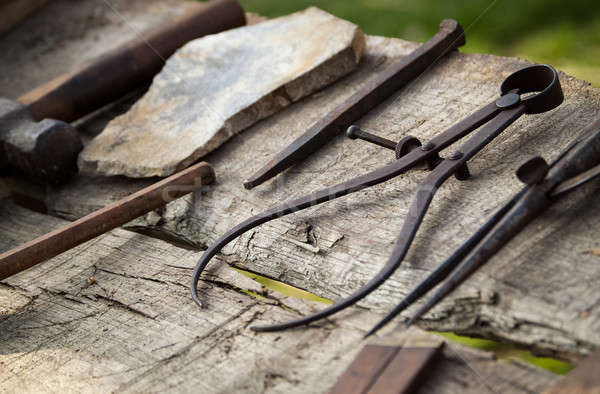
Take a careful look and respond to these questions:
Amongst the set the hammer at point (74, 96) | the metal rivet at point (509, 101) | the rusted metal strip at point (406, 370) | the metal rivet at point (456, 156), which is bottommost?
the rusted metal strip at point (406, 370)

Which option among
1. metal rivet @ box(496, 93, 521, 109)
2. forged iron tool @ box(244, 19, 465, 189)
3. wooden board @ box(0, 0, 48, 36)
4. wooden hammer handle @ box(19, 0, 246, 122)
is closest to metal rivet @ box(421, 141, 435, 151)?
metal rivet @ box(496, 93, 521, 109)

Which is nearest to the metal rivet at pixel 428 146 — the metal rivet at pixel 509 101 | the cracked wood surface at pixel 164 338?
the metal rivet at pixel 509 101

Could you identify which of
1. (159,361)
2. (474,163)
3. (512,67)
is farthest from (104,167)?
(512,67)

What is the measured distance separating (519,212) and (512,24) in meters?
3.14

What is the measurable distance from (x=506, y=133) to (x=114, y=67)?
5.46 feet

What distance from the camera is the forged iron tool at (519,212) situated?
4.66 feet

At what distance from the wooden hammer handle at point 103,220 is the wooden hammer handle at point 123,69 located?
31.7 inches

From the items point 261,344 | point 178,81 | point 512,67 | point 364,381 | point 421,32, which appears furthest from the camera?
point 421,32

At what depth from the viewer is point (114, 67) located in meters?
2.71

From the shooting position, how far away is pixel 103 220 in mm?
1927

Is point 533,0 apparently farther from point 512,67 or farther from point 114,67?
point 114,67

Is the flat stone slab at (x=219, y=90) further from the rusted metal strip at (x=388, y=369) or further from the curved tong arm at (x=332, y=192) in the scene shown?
the rusted metal strip at (x=388, y=369)

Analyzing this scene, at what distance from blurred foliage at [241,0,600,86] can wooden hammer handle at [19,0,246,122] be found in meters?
1.67

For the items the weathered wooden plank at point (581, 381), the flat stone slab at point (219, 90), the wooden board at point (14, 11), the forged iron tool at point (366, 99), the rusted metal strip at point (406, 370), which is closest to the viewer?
the weathered wooden plank at point (581, 381)
